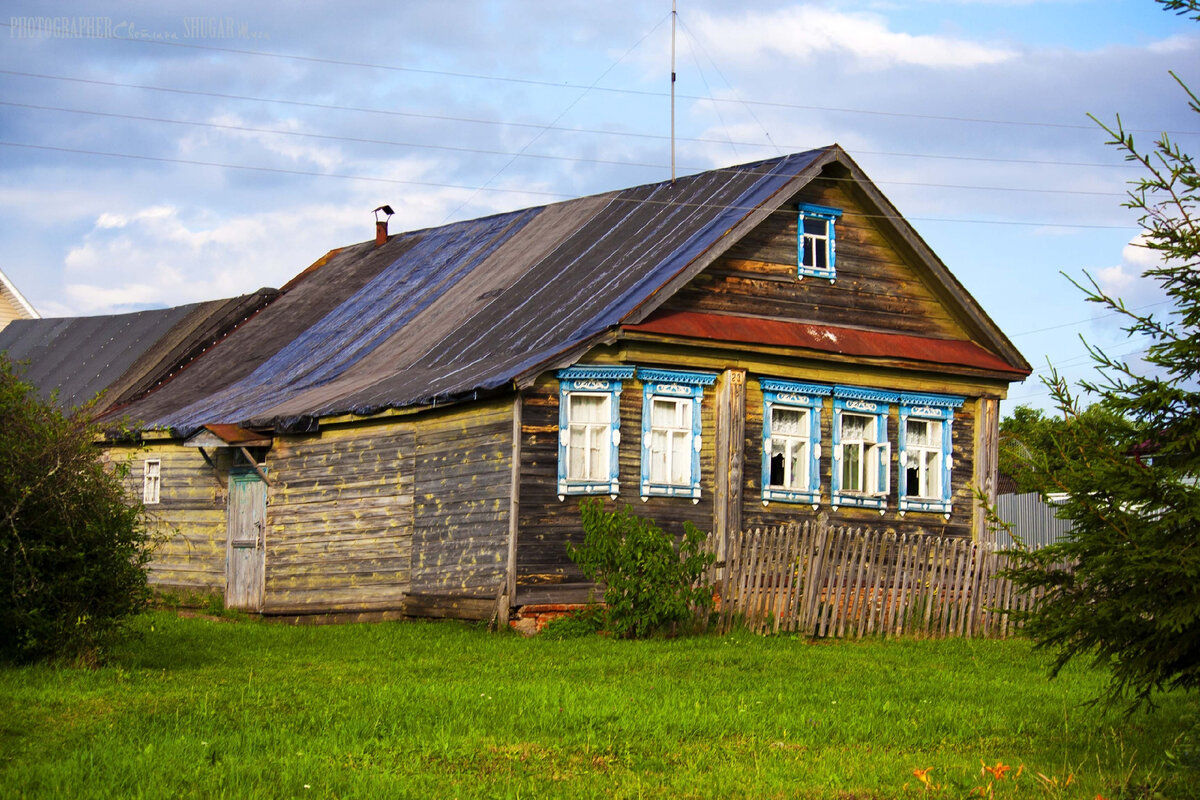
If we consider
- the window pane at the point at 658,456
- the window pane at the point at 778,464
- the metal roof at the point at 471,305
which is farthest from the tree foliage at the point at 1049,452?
the window pane at the point at 778,464

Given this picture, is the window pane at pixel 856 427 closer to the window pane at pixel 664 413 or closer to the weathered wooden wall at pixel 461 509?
the window pane at pixel 664 413

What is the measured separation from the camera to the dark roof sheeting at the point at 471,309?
64.2 feet

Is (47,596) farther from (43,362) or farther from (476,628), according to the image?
(43,362)

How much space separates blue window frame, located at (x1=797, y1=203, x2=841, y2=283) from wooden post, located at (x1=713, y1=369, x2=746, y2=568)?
2502mm

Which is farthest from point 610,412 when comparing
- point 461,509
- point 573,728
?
point 573,728

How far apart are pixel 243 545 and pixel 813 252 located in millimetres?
10333

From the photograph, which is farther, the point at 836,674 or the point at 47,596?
the point at 836,674

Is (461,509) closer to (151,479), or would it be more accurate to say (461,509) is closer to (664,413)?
(664,413)

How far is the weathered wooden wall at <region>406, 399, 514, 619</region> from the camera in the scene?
723 inches

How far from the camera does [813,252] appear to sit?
21.1m

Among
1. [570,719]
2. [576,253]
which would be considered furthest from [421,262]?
[570,719]

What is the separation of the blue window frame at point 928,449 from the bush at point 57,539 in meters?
12.6

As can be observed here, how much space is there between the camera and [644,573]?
53.4ft

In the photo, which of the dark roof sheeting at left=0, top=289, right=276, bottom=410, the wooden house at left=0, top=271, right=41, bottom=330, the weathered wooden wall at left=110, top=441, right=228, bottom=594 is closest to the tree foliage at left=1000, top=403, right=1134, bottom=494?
the weathered wooden wall at left=110, top=441, right=228, bottom=594
